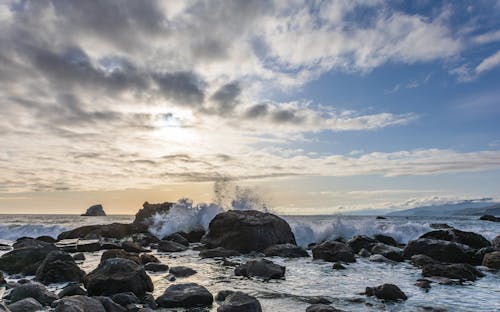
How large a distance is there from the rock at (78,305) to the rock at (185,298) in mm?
1730

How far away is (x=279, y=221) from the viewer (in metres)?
23.0

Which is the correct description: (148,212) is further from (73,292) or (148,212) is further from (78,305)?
(78,305)

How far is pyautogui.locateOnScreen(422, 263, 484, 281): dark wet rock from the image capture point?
12672 mm

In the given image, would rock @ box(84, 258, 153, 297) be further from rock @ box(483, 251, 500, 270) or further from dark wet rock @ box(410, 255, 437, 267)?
rock @ box(483, 251, 500, 270)

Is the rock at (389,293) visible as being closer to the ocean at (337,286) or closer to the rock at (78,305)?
the ocean at (337,286)

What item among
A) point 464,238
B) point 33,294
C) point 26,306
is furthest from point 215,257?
point 464,238

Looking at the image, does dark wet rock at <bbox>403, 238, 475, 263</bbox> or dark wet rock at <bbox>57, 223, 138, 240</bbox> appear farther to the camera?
dark wet rock at <bbox>57, 223, 138, 240</bbox>

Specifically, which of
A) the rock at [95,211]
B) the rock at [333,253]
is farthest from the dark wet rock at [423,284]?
the rock at [95,211]

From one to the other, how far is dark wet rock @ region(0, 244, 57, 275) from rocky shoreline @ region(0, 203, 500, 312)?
3cm

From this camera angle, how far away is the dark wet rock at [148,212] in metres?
36.7

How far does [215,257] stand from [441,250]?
33.5ft

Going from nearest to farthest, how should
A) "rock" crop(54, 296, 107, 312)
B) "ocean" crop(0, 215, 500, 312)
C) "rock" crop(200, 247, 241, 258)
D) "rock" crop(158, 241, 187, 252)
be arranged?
"rock" crop(54, 296, 107, 312)
"ocean" crop(0, 215, 500, 312)
"rock" crop(200, 247, 241, 258)
"rock" crop(158, 241, 187, 252)

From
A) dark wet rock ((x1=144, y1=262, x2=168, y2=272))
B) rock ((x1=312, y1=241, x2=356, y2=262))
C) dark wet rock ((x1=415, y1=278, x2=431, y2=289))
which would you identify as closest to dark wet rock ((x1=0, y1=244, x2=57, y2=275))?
dark wet rock ((x1=144, y1=262, x2=168, y2=272))

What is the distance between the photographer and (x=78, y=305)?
719cm
